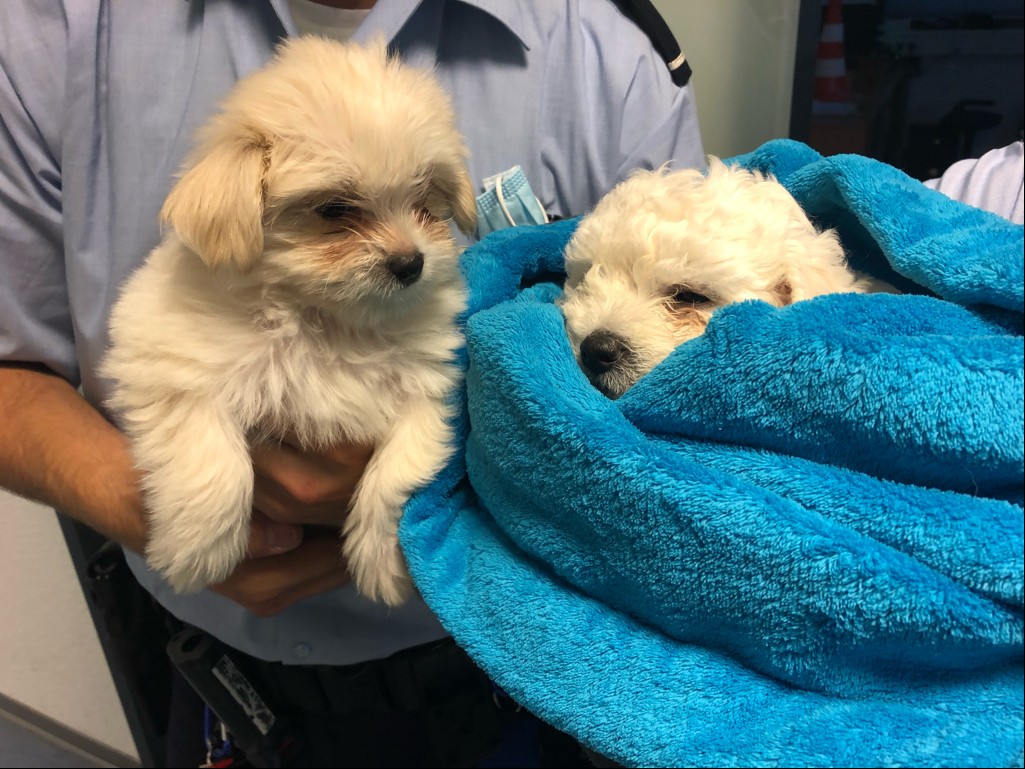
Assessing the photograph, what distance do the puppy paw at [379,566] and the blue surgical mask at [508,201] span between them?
63 centimetres

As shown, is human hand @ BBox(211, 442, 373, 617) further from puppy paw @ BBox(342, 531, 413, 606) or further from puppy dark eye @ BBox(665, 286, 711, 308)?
puppy dark eye @ BBox(665, 286, 711, 308)

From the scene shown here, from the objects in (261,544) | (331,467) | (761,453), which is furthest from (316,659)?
(761,453)

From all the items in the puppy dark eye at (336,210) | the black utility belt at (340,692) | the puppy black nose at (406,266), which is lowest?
the black utility belt at (340,692)

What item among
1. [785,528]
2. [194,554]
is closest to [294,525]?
[194,554]

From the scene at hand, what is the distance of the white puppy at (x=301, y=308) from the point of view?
98cm

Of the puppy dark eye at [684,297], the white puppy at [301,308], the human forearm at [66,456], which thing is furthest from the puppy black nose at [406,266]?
the human forearm at [66,456]

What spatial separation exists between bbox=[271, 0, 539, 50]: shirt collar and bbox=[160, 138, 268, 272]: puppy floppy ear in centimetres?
41

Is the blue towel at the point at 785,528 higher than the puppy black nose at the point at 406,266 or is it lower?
lower

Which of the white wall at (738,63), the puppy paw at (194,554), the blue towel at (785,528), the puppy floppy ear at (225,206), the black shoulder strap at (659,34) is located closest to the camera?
the blue towel at (785,528)

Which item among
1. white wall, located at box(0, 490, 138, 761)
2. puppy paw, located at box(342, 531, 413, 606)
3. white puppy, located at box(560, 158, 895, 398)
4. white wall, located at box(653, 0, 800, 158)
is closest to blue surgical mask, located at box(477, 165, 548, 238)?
white puppy, located at box(560, 158, 895, 398)

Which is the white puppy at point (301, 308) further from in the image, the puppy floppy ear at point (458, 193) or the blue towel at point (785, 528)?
the blue towel at point (785, 528)

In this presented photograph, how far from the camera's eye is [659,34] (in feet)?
4.67

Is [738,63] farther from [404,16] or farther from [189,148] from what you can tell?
[189,148]

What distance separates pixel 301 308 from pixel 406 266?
0.68ft
